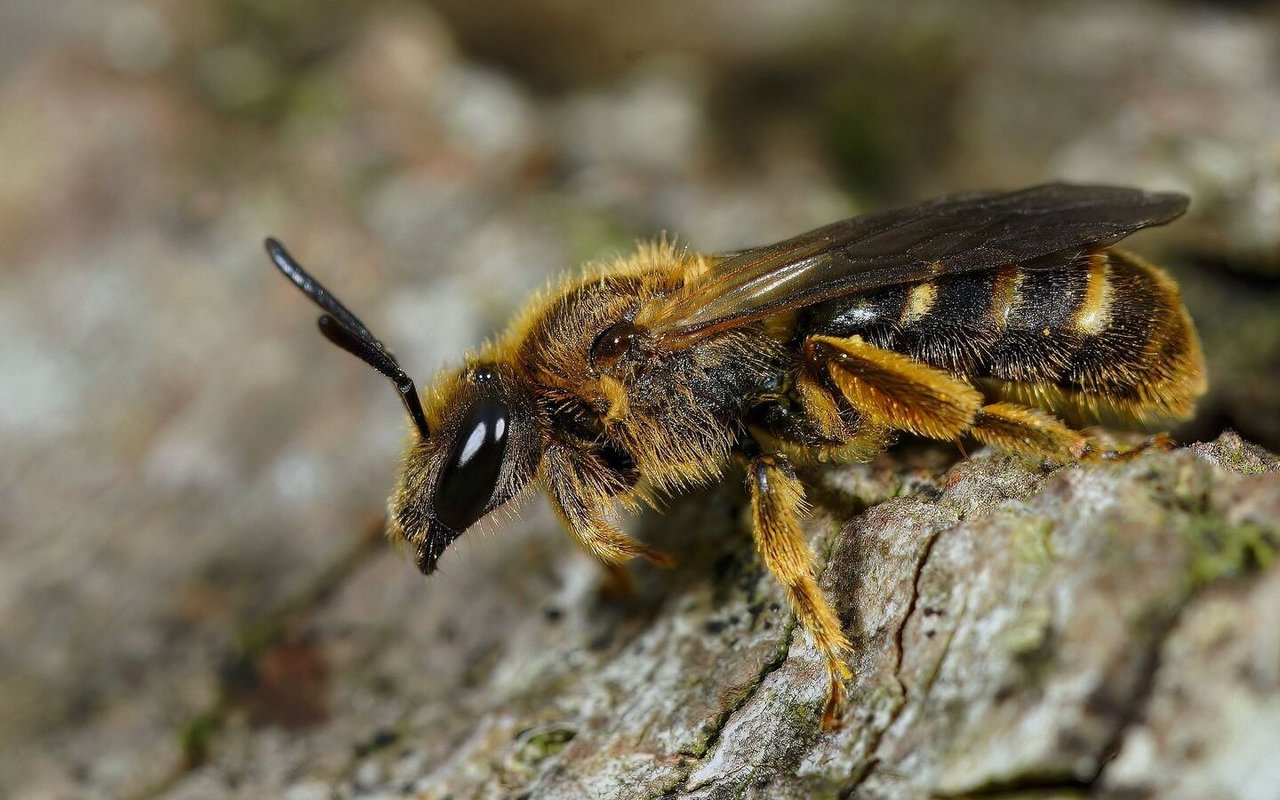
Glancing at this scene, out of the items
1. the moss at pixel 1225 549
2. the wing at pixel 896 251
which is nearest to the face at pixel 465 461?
the wing at pixel 896 251

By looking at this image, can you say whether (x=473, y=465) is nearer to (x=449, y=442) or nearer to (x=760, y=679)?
(x=449, y=442)

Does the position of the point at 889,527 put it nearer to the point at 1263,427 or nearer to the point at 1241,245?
the point at 1263,427

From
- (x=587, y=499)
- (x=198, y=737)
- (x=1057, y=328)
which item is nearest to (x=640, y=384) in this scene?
(x=587, y=499)

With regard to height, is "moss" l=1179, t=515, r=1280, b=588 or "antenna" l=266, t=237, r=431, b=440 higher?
"antenna" l=266, t=237, r=431, b=440

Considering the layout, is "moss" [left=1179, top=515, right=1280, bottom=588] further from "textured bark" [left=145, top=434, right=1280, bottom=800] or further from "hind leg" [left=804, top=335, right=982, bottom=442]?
"hind leg" [left=804, top=335, right=982, bottom=442]

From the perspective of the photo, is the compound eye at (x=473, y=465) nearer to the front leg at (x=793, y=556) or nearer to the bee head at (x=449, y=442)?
the bee head at (x=449, y=442)

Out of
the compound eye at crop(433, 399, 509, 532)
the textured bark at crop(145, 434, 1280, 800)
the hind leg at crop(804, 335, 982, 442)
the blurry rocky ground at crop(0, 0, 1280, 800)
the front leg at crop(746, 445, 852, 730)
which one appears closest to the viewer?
the textured bark at crop(145, 434, 1280, 800)

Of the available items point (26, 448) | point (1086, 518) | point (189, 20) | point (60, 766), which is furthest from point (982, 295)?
point (189, 20)

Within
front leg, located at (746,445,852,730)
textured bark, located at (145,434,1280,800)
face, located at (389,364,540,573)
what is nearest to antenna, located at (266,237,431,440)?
face, located at (389,364,540,573)
